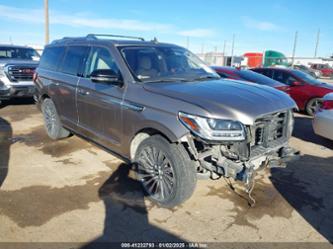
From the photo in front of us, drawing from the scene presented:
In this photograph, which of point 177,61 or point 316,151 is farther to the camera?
point 316,151

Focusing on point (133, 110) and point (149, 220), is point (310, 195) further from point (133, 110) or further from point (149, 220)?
point (133, 110)

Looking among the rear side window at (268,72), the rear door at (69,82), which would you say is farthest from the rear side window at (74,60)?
the rear side window at (268,72)

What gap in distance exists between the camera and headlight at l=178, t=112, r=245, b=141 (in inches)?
112

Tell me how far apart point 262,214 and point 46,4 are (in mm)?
18753

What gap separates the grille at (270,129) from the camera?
10.5ft

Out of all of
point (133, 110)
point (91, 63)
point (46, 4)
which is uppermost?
point (46, 4)

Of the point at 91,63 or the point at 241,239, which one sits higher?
the point at 91,63

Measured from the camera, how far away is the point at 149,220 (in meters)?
3.12

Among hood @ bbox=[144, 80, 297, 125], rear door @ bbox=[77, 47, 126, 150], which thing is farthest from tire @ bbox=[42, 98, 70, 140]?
hood @ bbox=[144, 80, 297, 125]

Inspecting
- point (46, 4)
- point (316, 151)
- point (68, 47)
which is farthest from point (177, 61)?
point (46, 4)

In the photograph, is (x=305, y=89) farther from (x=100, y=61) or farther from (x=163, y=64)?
(x=100, y=61)

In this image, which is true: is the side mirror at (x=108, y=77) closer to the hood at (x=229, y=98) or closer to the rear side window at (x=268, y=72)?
the hood at (x=229, y=98)

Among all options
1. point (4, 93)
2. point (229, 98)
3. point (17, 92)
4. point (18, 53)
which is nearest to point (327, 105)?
point (229, 98)

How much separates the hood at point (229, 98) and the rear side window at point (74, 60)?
1672 mm
